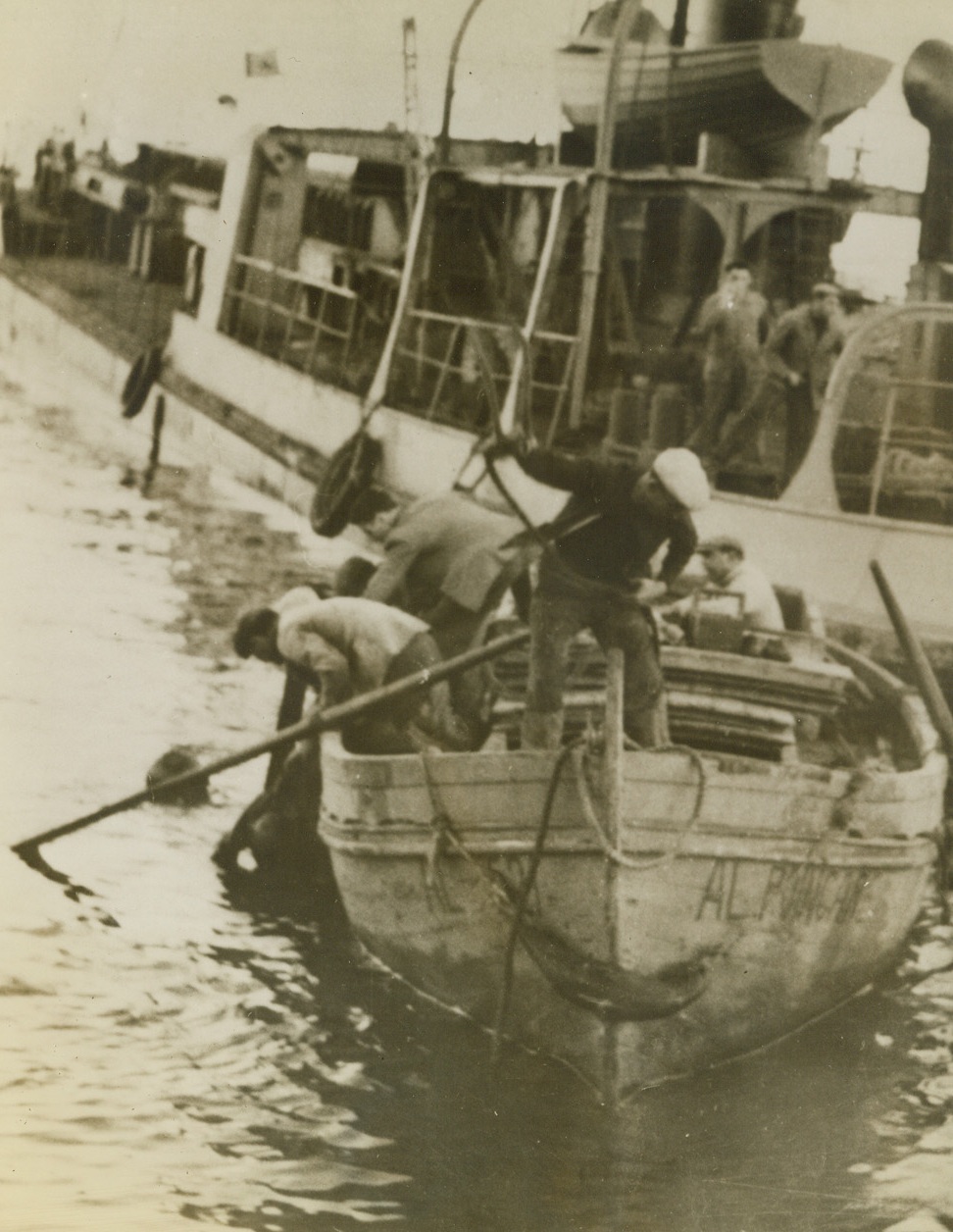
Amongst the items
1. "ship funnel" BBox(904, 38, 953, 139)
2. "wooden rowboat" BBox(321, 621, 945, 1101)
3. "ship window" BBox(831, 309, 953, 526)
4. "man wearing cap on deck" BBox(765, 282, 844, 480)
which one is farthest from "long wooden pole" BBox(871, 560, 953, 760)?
"ship funnel" BBox(904, 38, 953, 139)

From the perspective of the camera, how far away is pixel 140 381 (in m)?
3.83

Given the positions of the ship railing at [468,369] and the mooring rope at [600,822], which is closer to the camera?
the mooring rope at [600,822]

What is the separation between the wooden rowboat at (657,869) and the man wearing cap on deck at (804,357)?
48cm

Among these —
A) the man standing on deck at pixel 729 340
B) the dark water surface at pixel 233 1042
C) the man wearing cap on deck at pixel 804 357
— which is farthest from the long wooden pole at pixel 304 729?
the man wearing cap on deck at pixel 804 357

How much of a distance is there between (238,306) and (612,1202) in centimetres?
194

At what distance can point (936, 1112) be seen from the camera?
3.60 metres

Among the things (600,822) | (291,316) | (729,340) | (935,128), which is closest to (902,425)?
(729,340)

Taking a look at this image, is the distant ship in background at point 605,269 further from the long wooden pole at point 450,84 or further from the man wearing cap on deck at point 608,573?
the man wearing cap on deck at point 608,573

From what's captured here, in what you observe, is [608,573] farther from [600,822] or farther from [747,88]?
[747,88]

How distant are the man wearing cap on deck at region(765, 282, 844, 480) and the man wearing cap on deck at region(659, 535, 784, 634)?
23cm

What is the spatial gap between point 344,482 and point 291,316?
379 mm

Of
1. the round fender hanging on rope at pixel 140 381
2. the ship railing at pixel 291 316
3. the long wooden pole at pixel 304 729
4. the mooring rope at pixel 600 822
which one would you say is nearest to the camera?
the mooring rope at pixel 600 822

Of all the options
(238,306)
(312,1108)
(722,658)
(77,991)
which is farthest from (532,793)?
(238,306)

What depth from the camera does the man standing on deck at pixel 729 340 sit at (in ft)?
11.9
